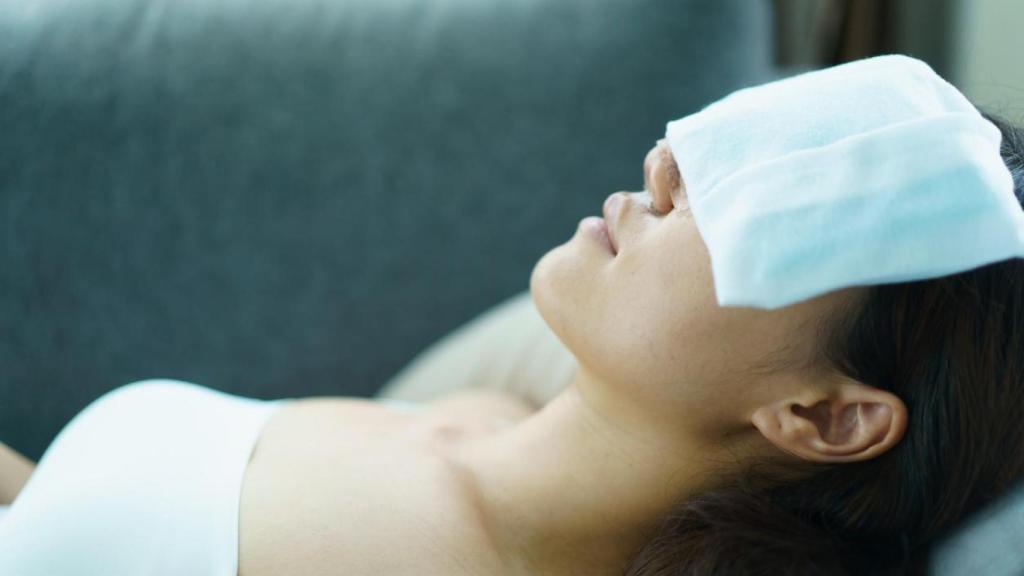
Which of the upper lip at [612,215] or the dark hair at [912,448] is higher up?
the upper lip at [612,215]

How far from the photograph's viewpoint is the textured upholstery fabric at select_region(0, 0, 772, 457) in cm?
128

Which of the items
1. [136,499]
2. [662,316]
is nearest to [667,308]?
[662,316]

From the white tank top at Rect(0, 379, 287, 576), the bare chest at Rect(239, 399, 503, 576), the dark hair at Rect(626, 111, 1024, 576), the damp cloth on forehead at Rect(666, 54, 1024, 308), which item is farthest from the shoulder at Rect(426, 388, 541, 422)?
the damp cloth on forehead at Rect(666, 54, 1024, 308)

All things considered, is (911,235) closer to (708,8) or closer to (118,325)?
(708,8)

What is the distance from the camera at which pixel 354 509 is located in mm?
940

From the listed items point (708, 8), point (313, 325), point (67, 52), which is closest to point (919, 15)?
point (708, 8)

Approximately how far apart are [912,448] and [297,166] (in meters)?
0.86

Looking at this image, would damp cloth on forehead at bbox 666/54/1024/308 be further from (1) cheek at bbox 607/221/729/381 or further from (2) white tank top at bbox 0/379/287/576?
(2) white tank top at bbox 0/379/287/576

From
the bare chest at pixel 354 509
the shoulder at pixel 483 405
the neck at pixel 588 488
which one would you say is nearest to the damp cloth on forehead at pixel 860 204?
the neck at pixel 588 488

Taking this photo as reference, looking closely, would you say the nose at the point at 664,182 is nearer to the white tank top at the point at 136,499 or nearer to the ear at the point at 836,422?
the ear at the point at 836,422

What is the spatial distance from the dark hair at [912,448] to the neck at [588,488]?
0.23 feet

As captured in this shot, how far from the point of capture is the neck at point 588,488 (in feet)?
3.14

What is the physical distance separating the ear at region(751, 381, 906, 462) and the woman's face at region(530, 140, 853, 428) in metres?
0.03

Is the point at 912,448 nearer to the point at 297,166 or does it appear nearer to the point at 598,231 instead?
the point at 598,231
